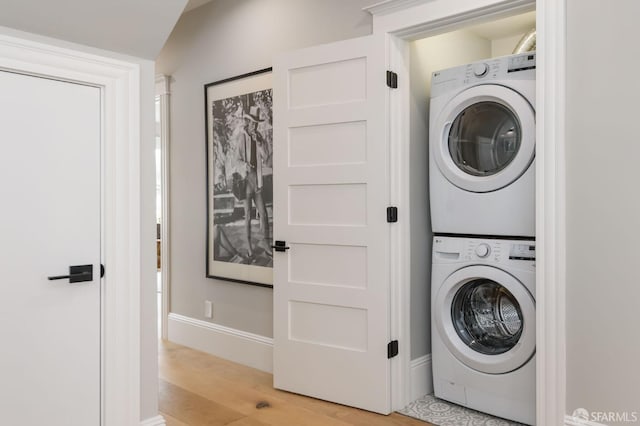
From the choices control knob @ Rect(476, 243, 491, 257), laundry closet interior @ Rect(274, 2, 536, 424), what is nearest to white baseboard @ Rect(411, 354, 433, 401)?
laundry closet interior @ Rect(274, 2, 536, 424)

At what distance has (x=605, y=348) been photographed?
218 cm

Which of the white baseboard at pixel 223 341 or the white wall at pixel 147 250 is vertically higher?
the white wall at pixel 147 250

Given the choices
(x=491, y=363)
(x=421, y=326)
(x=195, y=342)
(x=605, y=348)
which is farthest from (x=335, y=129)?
(x=195, y=342)

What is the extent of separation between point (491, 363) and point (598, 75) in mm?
1510

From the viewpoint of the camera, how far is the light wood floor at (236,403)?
273cm

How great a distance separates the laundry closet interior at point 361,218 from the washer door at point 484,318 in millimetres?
63

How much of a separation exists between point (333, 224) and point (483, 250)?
83 cm

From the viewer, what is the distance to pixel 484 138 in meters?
2.91

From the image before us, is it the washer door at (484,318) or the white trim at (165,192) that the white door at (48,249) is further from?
the white trim at (165,192)

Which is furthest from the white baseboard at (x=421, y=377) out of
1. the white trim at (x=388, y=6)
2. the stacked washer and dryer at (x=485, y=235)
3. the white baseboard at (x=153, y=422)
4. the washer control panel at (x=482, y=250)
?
the white trim at (x=388, y=6)

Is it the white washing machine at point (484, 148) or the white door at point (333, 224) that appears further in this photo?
the white door at point (333, 224)

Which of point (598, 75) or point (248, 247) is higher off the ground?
point (598, 75)

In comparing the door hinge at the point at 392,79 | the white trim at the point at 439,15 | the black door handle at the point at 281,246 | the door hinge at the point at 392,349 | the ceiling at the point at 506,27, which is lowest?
the door hinge at the point at 392,349

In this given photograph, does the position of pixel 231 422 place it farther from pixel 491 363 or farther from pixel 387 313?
pixel 491 363
